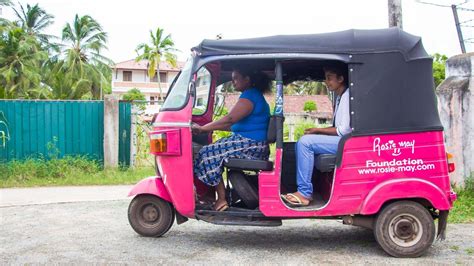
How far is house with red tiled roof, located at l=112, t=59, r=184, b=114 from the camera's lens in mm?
64562

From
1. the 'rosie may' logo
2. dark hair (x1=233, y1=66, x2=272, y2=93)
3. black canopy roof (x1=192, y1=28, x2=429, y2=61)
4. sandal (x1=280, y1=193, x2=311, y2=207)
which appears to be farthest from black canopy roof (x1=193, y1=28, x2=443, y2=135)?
sandal (x1=280, y1=193, x2=311, y2=207)

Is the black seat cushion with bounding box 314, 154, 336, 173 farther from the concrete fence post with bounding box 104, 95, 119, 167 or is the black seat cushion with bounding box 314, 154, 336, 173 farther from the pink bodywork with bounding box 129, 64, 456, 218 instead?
the concrete fence post with bounding box 104, 95, 119, 167

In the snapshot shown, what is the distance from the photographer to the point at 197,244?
616cm

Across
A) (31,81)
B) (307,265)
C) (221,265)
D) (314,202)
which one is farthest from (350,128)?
(31,81)

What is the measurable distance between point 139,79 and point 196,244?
62673mm

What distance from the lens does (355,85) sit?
18.6ft

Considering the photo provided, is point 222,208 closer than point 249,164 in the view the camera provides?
No

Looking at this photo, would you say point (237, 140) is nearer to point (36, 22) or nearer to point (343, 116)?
point (343, 116)

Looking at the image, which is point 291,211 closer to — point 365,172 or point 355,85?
point 365,172

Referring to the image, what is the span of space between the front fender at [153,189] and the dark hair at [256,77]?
5.15 feet

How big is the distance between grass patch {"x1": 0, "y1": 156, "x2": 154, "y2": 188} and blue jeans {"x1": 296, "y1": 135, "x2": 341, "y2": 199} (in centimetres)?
672

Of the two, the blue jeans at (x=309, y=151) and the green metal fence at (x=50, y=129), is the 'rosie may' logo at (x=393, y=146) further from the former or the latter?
the green metal fence at (x=50, y=129)

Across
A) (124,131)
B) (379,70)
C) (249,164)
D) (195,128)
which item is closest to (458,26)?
(379,70)

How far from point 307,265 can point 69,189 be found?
22.9 feet
